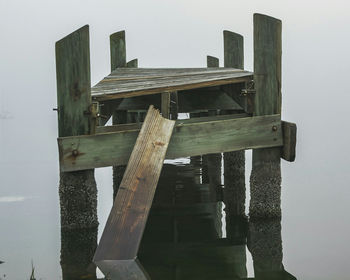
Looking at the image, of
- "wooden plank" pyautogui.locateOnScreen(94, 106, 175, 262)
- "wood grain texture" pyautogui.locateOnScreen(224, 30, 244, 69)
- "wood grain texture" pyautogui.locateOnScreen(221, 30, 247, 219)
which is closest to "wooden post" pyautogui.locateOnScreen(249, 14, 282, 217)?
"wood grain texture" pyautogui.locateOnScreen(221, 30, 247, 219)

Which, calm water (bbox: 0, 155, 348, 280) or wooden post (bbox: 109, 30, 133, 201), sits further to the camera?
wooden post (bbox: 109, 30, 133, 201)

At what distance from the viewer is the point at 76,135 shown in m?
5.95

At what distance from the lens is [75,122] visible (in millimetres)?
5953

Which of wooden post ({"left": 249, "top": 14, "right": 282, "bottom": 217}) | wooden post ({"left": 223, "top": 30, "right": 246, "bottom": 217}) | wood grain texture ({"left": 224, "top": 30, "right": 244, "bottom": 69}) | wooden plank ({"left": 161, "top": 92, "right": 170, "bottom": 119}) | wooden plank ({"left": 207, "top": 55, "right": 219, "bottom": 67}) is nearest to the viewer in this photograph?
wooden plank ({"left": 161, "top": 92, "right": 170, "bottom": 119})

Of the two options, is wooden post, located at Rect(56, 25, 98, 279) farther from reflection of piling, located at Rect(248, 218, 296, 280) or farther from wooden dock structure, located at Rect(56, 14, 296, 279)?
reflection of piling, located at Rect(248, 218, 296, 280)

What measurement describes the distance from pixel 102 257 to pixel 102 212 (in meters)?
6.15

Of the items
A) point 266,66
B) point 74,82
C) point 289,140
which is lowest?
point 289,140

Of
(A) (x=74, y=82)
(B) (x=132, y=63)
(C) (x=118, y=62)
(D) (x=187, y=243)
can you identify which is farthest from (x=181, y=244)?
(B) (x=132, y=63)

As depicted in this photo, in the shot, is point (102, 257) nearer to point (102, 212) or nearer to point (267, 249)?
point (267, 249)

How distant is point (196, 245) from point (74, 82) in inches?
98.3

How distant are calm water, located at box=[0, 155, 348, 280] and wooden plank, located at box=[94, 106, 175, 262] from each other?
3.27ft

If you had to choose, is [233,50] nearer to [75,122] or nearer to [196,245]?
[196,245]

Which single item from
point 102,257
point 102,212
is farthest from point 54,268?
point 102,212

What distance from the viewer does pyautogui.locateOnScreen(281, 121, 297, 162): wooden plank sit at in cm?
671
